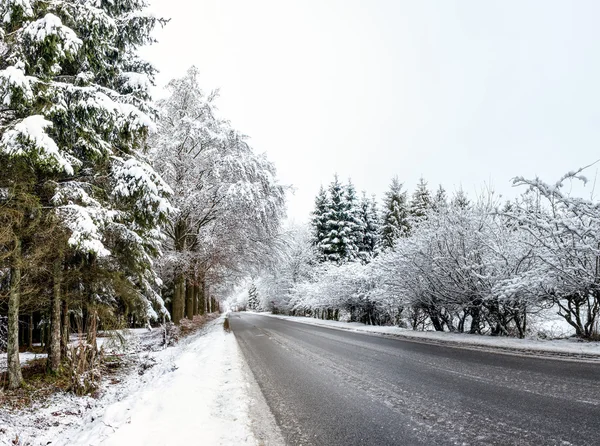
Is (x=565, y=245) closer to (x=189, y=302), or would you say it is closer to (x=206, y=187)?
(x=206, y=187)

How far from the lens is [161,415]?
444 centimetres

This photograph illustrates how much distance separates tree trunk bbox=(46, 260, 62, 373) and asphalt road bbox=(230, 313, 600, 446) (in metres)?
4.62

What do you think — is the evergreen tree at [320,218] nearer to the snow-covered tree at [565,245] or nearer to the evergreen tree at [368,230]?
the evergreen tree at [368,230]

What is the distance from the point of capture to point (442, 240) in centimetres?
1477

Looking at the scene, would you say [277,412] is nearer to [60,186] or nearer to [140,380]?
[140,380]

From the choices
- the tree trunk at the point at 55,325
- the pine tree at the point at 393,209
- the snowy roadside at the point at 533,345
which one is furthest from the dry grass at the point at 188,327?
the pine tree at the point at 393,209

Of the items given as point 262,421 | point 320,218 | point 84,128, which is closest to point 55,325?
point 84,128

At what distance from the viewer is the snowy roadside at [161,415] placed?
3855mm

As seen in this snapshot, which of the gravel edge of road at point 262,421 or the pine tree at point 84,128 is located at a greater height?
the pine tree at point 84,128

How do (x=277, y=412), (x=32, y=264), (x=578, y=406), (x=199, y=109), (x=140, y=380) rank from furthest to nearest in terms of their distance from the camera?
1. (x=199, y=109)
2. (x=140, y=380)
3. (x=32, y=264)
4. (x=277, y=412)
5. (x=578, y=406)

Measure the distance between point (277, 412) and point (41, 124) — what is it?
5.80 m

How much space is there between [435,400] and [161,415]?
3545 millimetres

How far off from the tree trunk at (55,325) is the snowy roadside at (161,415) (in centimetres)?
143

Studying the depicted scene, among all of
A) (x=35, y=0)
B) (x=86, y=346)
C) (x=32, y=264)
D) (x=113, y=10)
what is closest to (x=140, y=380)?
(x=86, y=346)
